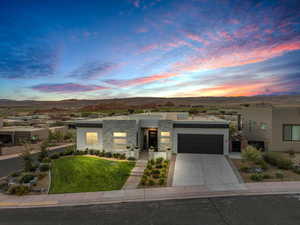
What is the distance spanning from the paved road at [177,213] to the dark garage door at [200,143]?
7.74 metres

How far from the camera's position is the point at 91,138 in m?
18.6

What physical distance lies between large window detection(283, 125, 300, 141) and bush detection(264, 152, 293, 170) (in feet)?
14.8

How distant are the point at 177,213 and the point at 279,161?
11.1 m

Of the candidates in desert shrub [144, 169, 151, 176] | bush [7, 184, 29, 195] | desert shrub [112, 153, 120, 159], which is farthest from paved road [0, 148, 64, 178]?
desert shrub [144, 169, 151, 176]

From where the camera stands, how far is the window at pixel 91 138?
1847cm

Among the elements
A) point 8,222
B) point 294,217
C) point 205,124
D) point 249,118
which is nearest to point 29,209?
point 8,222

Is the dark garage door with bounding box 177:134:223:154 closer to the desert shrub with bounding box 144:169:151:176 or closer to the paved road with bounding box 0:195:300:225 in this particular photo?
the desert shrub with bounding box 144:169:151:176

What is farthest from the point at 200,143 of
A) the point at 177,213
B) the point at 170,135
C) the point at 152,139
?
the point at 177,213

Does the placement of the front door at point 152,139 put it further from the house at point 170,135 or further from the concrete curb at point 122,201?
the concrete curb at point 122,201

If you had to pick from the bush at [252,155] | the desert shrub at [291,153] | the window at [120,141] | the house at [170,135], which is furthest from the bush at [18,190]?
the desert shrub at [291,153]

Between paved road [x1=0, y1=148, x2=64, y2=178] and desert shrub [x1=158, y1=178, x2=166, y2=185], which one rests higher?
desert shrub [x1=158, y1=178, x2=166, y2=185]

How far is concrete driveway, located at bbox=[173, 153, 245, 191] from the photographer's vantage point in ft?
36.1

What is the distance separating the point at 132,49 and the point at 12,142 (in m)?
26.2

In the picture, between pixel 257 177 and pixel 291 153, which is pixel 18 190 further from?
pixel 291 153
